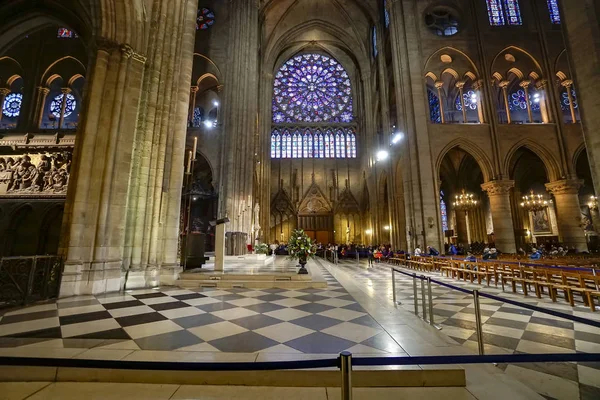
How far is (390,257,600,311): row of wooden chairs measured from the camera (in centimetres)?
491

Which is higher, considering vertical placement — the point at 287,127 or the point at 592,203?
the point at 287,127

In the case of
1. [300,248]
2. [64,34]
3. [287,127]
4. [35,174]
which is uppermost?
[287,127]

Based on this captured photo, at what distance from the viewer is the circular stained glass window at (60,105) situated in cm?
1516

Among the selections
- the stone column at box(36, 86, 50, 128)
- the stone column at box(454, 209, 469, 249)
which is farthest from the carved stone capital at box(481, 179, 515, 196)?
the stone column at box(36, 86, 50, 128)

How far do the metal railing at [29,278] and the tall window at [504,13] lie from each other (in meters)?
27.0

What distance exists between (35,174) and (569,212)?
27.0 meters

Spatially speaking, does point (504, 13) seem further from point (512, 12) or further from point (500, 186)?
point (500, 186)

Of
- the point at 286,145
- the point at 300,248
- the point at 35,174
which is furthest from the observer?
the point at 286,145

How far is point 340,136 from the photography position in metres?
30.6

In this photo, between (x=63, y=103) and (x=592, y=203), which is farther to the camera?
(x=592, y=203)

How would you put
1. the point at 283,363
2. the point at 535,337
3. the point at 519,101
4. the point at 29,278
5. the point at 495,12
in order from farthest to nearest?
the point at 519,101, the point at 495,12, the point at 29,278, the point at 535,337, the point at 283,363

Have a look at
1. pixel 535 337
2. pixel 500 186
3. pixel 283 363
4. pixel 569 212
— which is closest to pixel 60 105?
pixel 283 363

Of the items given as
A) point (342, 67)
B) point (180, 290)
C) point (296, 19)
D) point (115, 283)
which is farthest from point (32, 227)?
point (342, 67)

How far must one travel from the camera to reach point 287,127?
30.2m
